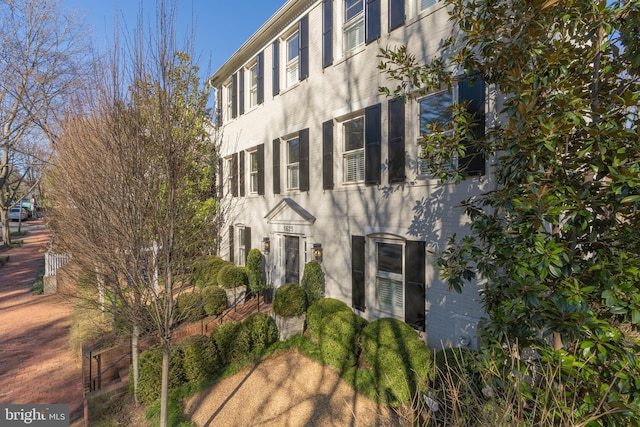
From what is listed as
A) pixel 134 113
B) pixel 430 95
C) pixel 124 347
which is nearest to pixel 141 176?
pixel 134 113

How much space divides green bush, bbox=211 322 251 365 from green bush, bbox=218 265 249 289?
13.1 ft

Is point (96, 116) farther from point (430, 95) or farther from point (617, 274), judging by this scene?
point (617, 274)

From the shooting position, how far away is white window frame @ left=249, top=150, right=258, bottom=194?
12.6 metres

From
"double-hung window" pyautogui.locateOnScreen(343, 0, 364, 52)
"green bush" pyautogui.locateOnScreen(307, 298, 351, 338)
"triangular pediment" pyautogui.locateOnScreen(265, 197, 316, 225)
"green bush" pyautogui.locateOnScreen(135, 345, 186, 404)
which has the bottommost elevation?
"green bush" pyautogui.locateOnScreen(135, 345, 186, 404)

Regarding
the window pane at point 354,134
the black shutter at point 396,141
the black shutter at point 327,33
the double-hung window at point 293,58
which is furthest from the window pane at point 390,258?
the double-hung window at point 293,58

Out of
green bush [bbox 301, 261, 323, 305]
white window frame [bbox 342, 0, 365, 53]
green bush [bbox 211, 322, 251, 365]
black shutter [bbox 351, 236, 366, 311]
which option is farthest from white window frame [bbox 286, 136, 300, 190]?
green bush [bbox 211, 322, 251, 365]

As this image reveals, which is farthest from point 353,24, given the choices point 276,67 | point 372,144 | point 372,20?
point 276,67

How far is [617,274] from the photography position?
8.03ft

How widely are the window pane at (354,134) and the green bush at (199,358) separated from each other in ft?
19.3

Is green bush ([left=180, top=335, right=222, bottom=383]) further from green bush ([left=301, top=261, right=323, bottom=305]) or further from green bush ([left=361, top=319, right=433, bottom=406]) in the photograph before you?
green bush ([left=361, top=319, right=433, bottom=406])

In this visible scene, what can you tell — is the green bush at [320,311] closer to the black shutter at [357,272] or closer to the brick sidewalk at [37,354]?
the black shutter at [357,272]

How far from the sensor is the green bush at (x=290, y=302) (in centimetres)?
774

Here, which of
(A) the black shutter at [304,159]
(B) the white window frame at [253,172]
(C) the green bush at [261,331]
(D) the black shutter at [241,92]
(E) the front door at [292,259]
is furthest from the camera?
(D) the black shutter at [241,92]

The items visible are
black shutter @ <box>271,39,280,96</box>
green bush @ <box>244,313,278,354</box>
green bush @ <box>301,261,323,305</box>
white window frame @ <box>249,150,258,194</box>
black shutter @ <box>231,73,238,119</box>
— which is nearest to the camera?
green bush @ <box>244,313,278,354</box>
